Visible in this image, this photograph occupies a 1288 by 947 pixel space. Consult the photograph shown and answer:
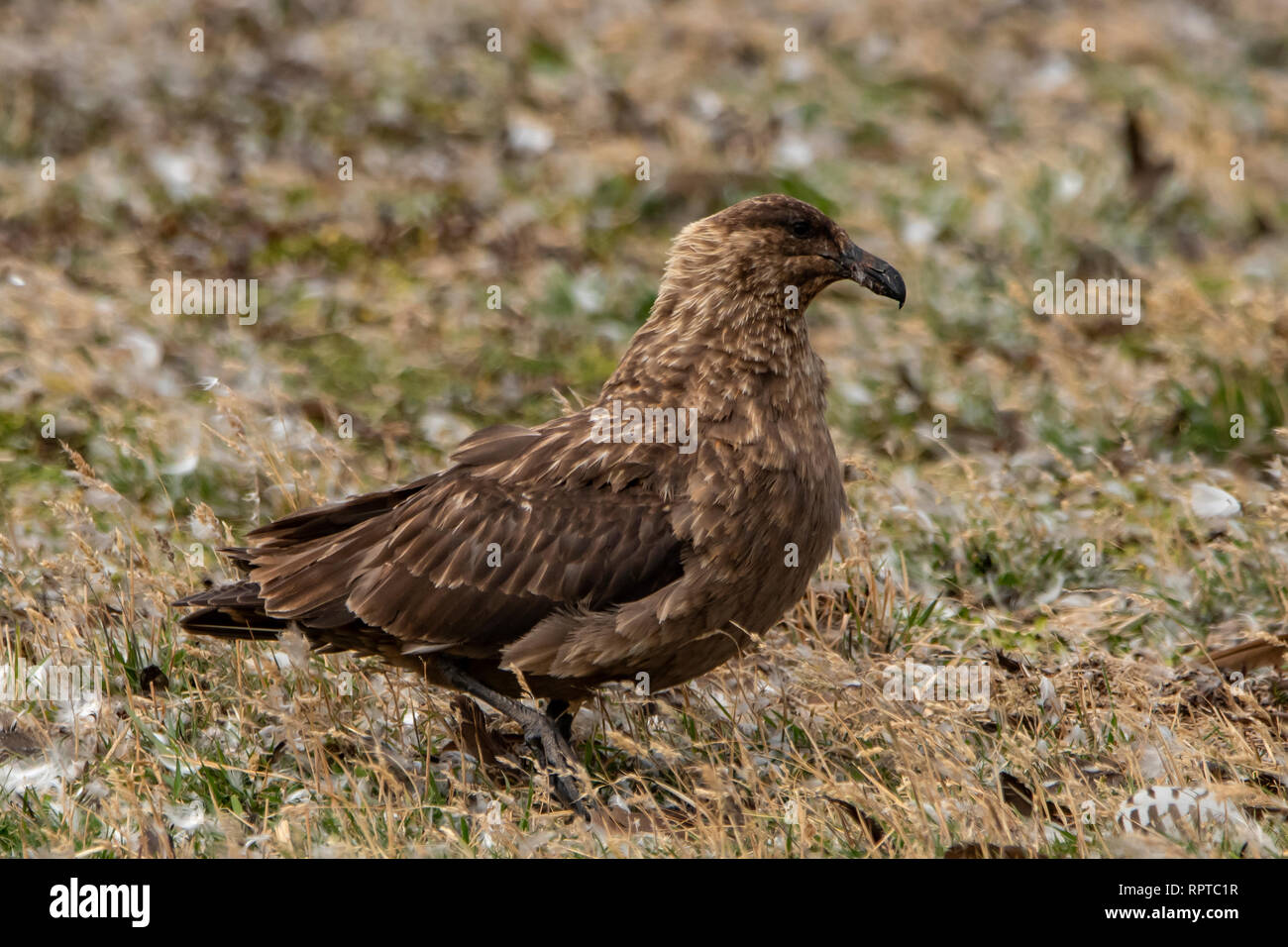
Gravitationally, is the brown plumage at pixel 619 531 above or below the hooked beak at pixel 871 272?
below

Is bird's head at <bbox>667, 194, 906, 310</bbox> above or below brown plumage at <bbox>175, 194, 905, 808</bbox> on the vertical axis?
above

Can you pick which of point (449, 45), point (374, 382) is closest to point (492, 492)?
point (374, 382)

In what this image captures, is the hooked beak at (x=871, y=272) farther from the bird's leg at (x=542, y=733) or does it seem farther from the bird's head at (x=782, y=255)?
the bird's leg at (x=542, y=733)

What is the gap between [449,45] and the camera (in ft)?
37.2

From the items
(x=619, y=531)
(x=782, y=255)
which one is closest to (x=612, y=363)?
(x=782, y=255)

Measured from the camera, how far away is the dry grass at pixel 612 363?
4547 mm

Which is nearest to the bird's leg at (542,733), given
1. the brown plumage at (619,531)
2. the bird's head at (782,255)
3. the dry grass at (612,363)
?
the brown plumage at (619,531)

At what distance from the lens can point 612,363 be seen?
8.08 metres

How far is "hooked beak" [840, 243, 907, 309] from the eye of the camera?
505 centimetres

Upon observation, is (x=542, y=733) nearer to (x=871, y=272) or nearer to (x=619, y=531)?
(x=619, y=531)

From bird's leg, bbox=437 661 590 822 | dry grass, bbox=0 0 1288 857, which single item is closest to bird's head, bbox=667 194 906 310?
dry grass, bbox=0 0 1288 857

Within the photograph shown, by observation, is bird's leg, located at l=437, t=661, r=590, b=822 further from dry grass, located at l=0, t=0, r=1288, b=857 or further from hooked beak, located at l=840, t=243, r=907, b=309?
hooked beak, located at l=840, t=243, r=907, b=309

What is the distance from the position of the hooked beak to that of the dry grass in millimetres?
1050

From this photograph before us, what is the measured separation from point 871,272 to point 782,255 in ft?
0.92
